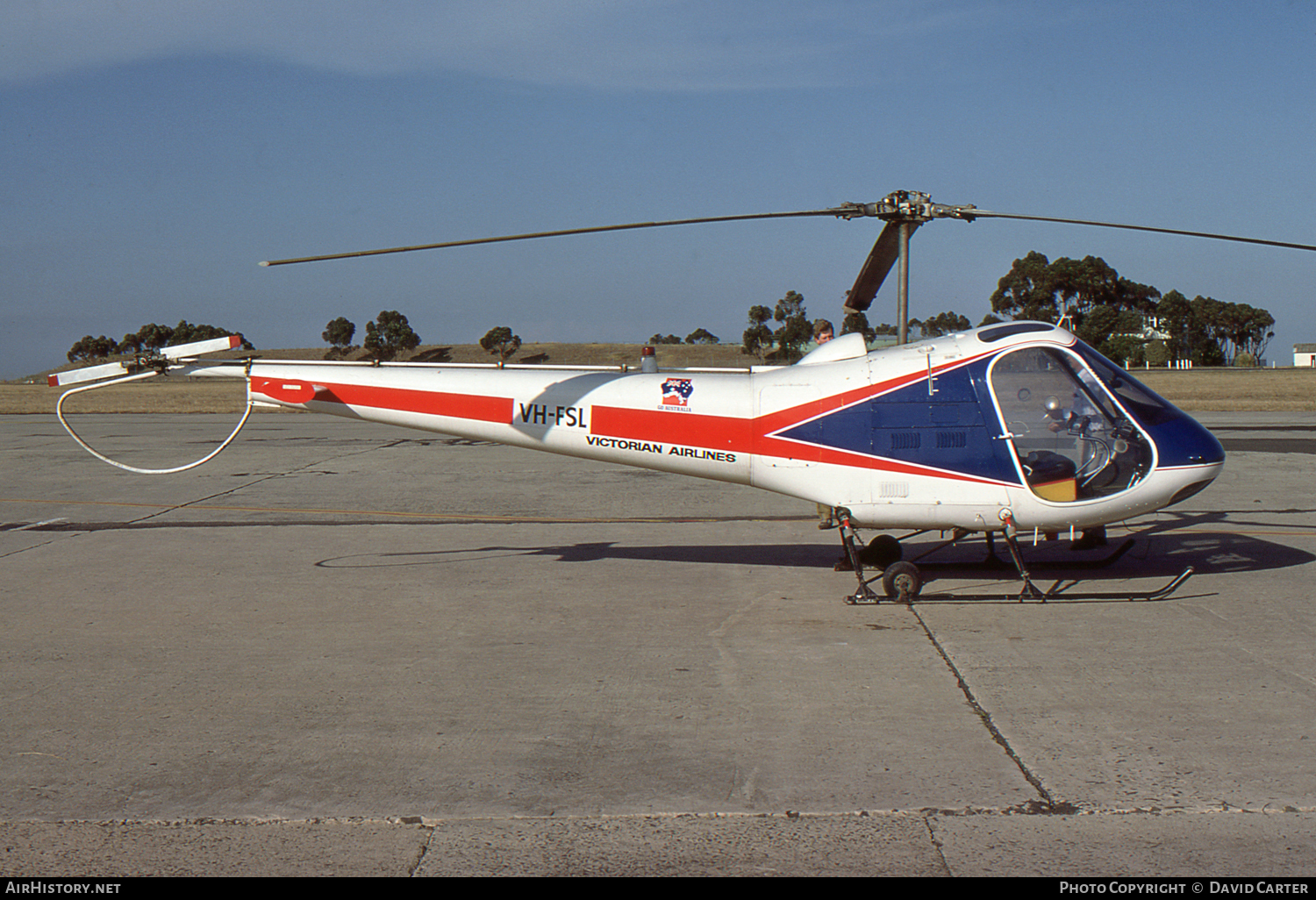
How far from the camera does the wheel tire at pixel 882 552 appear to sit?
30.4 feet

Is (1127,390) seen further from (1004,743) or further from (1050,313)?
(1050,313)

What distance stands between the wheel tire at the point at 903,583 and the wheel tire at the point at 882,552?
1180 mm

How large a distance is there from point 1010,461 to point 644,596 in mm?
3291

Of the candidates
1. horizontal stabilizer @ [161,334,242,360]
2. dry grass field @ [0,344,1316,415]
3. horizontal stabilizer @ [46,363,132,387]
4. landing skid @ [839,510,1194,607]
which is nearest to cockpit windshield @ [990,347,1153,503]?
landing skid @ [839,510,1194,607]

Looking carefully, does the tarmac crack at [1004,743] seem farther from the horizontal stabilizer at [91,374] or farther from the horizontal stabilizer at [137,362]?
the horizontal stabilizer at [91,374]

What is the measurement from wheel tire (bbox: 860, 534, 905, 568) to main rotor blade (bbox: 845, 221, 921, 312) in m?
2.23

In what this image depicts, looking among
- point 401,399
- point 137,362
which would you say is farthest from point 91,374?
point 401,399

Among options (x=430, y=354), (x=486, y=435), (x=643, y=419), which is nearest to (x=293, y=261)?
Answer: (x=486, y=435)

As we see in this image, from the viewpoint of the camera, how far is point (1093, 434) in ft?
26.9

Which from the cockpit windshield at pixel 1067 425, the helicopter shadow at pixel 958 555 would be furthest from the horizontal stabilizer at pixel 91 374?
the cockpit windshield at pixel 1067 425

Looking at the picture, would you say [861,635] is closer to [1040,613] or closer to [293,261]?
[1040,613]

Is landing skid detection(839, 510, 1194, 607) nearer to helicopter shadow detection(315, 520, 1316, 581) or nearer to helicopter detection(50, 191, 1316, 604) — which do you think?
helicopter detection(50, 191, 1316, 604)

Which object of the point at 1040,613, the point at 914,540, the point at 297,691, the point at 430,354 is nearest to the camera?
the point at 297,691
